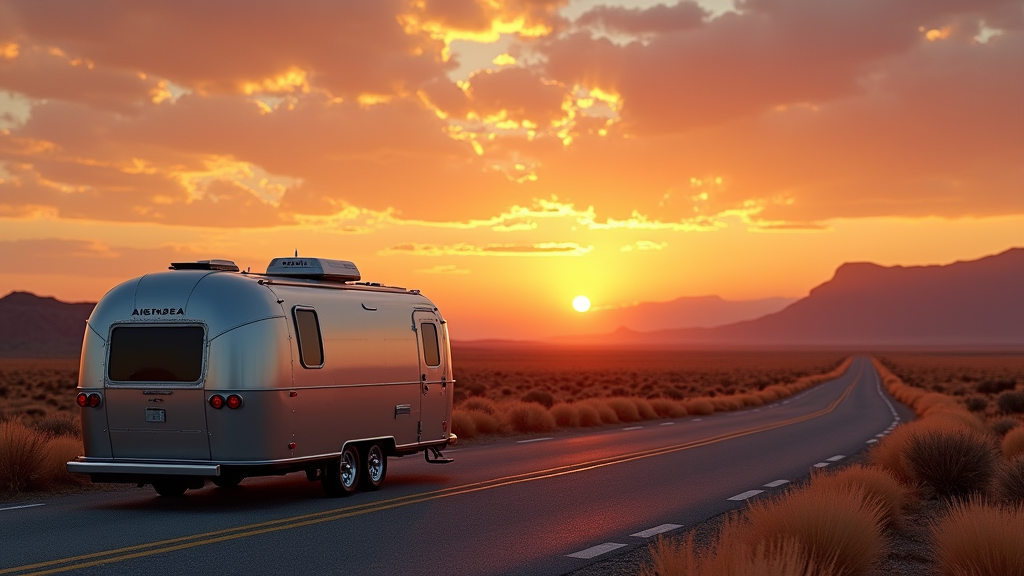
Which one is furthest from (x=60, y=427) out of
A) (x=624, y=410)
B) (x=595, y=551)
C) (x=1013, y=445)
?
(x=624, y=410)

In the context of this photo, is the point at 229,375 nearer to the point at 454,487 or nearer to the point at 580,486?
the point at 454,487

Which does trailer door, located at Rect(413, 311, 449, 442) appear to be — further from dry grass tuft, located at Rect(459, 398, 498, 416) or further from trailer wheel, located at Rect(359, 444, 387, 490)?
dry grass tuft, located at Rect(459, 398, 498, 416)

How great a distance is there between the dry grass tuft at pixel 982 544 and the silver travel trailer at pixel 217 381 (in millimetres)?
6953

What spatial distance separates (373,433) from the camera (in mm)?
13477

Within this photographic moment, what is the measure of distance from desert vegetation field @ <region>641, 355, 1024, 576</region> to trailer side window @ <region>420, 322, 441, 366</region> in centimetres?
506

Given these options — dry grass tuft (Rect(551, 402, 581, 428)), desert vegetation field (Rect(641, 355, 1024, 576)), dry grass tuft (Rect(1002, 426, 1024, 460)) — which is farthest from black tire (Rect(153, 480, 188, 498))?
dry grass tuft (Rect(551, 402, 581, 428))

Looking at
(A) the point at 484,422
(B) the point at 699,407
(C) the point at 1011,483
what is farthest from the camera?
(B) the point at 699,407

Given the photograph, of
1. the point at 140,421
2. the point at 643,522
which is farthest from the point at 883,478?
the point at 140,421

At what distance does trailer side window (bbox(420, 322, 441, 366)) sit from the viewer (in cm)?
1499

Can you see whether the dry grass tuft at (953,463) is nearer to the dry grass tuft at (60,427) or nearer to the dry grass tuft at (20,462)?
the dry grass tuft at (20,462)

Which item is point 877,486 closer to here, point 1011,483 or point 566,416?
point 1011,483

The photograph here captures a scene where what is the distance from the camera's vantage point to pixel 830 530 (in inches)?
324

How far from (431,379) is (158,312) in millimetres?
4412

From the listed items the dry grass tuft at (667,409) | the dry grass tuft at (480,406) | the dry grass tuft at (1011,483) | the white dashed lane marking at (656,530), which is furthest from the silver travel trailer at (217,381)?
the dry grass tuft at (667,409)
